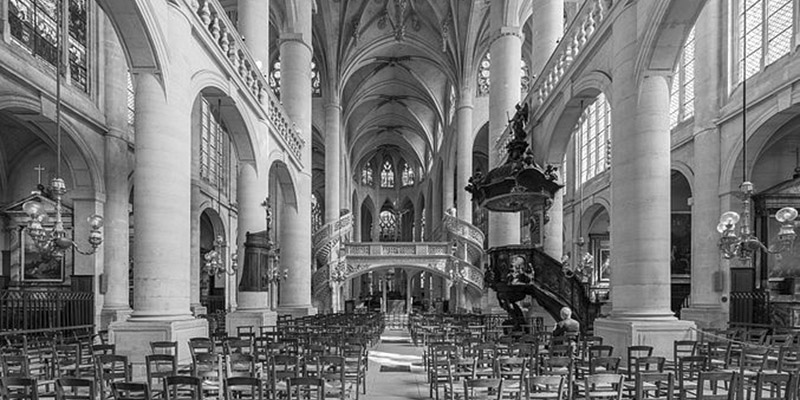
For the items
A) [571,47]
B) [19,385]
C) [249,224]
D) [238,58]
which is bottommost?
[19,385]

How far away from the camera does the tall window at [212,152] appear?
29000 mm

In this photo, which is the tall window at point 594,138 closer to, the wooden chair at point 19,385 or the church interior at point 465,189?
the church interior at point 465,189

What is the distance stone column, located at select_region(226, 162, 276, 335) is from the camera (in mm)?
18156

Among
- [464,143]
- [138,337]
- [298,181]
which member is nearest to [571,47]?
[138,337]

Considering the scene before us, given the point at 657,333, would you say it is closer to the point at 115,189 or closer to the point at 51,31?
the point at 115,189

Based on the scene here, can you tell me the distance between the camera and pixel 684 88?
22.8 meters

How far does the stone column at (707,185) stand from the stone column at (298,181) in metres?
13.8

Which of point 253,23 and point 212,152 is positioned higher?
point 253,23

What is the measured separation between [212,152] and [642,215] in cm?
2299

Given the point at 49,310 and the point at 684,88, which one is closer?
the point at 49,310

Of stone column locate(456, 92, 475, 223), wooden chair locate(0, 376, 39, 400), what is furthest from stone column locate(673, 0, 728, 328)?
stone column locate(456, 92, 475, 223)

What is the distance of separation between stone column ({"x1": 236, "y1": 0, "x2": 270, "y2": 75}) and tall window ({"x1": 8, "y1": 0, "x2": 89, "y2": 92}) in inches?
173

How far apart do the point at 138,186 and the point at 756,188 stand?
16571mm

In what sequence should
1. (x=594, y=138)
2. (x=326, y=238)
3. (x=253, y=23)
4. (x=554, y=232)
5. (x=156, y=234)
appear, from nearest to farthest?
1. (x=156, y=234)
2. (x=253, y=23)
3. (x=554, y=232)
4. (x=594, y=138)
5. (x=326, y=238)
